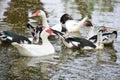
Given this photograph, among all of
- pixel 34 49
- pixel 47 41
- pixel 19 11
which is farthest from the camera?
pixel 19 11

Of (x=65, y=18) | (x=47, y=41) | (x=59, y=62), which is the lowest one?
(x=59, y=62)

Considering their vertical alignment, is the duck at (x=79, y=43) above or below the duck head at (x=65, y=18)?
below

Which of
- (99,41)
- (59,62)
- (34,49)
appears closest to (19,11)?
(99,41)

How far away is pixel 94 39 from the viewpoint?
1446 centimetres

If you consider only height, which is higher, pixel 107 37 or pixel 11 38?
pixel 11 38

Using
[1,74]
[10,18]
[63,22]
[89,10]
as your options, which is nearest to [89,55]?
[1,74]

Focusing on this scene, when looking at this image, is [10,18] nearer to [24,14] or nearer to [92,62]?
[24,14]

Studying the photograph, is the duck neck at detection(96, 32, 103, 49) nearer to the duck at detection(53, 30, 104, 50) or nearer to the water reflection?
the duck at detection(53, 30, 104, 50)

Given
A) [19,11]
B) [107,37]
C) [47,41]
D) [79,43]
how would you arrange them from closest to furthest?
[47,41] < [79,43] < [107,37] < [19,11]

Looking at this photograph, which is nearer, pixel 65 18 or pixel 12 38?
pixel 12 38

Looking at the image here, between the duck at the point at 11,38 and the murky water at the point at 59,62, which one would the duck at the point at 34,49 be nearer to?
the murky water at the point at 59,62

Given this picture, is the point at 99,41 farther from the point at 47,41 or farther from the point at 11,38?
the point at 11,38

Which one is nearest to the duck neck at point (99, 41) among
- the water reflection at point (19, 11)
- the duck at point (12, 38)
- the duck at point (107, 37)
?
the duck at point (107, 37)

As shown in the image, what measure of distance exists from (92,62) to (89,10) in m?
10.8
